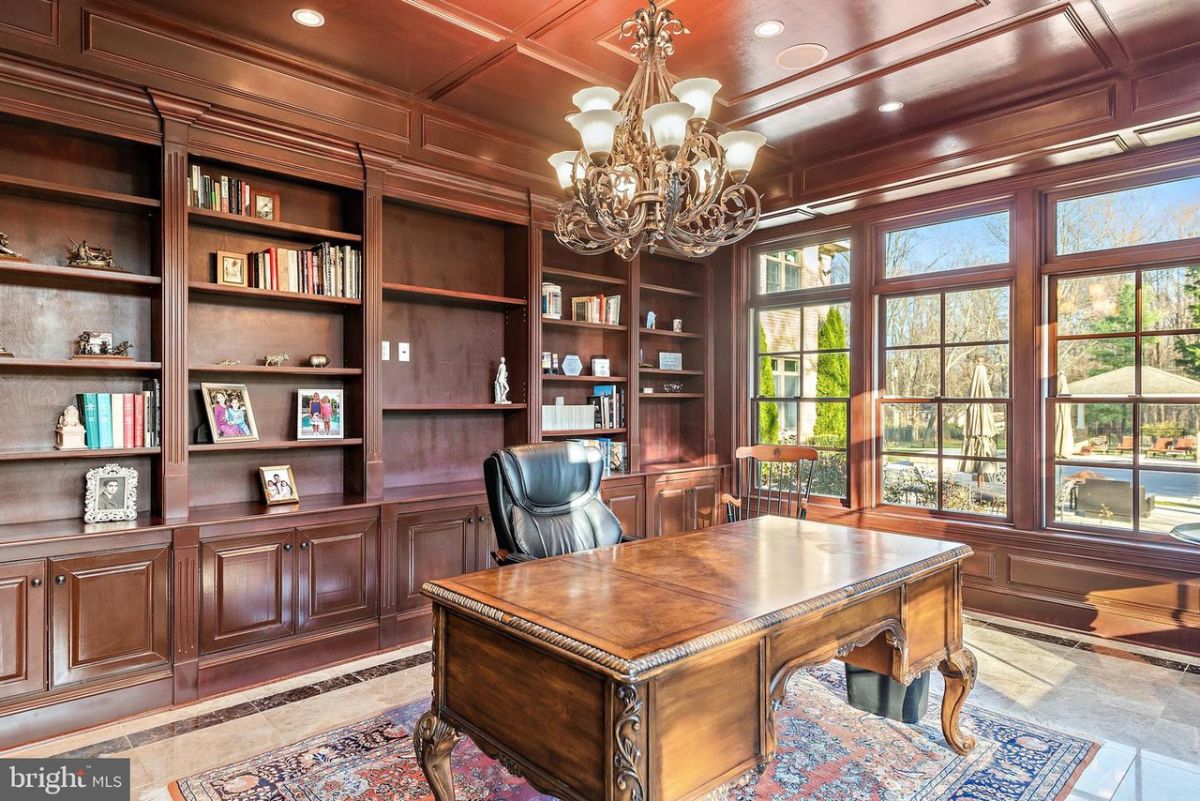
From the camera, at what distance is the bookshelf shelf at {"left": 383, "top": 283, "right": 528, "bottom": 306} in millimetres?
3773

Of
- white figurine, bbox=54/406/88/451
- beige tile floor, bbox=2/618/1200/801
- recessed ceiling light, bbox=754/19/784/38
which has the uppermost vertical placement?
recessed ceiling light, bbox=754/19/784/38

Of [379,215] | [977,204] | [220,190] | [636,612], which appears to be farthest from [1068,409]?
[220,190]

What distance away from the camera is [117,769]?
240 centimetres

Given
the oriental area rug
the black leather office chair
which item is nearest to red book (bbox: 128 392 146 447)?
the oriental area rug

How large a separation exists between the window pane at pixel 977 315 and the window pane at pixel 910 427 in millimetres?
500

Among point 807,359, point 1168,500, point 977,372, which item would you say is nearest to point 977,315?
point 977,372

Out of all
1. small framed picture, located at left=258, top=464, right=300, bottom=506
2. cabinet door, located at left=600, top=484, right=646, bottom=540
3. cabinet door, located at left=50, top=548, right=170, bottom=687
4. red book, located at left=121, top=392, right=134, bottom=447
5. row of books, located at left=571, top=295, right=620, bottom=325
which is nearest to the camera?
cabinet door, located at left=50, top=548, right=170, bottom=687

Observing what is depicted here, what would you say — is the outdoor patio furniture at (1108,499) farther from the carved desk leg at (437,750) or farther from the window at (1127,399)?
the carved desk leg at (437,750)

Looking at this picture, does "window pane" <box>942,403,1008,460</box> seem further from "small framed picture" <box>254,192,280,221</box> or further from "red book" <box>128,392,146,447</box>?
"red book" <box>128,392,146,447</box>

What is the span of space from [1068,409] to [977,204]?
137 centimetres

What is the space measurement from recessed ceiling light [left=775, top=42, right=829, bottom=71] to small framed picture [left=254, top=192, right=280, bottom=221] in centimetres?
262

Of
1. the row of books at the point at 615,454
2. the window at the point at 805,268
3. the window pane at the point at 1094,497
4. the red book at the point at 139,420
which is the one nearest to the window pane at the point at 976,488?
the window pane at the point at 1094,497

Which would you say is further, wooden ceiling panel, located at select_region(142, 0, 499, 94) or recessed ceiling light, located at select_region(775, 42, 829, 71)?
recessed ceiling light, located at select_region(775, 42, 829, 71)

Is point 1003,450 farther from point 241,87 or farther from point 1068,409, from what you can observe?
point 241,87
